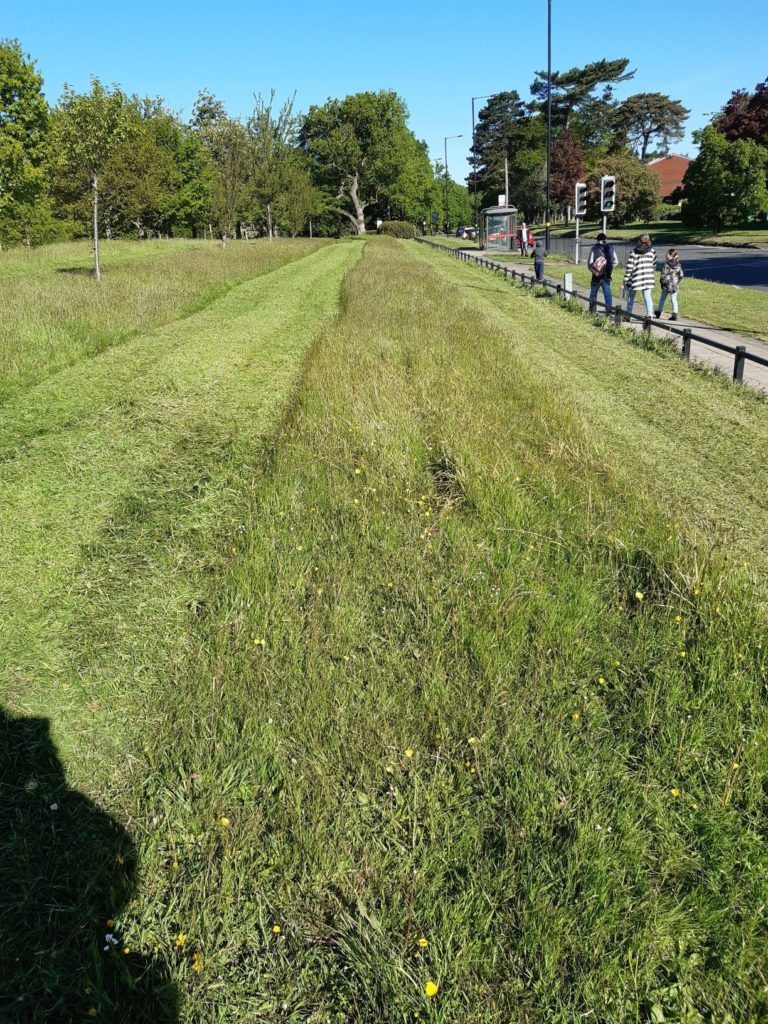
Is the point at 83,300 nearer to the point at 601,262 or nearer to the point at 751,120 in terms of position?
the point at 601,262

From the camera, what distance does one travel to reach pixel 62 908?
7.12 ft

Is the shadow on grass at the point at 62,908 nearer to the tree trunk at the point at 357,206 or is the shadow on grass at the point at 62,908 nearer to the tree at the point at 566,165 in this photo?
the tree at the point at 566,165

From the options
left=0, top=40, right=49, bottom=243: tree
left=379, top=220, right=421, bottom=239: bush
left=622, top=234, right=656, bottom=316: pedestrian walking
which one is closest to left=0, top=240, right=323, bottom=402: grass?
left=0, top=40, right=49, bottom=243: tree

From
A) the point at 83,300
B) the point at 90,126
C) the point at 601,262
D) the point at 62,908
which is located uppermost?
the point at 90,126

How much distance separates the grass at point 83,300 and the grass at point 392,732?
4923 millimetres

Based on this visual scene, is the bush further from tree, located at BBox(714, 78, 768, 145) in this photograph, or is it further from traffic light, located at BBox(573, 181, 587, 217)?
traffic light, located at BBox(573, 181, 587, 217)

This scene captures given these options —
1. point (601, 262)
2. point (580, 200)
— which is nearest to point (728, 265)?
point (580, 200)

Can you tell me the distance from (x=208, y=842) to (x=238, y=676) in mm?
888

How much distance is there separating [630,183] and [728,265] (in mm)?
29759

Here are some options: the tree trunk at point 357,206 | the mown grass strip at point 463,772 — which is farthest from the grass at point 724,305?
the tree trunk at point 357,206

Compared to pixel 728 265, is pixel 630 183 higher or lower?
higher

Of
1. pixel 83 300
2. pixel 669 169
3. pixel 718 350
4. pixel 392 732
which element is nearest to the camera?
pixel 392 732

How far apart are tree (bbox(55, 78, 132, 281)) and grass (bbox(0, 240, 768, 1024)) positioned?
1711 cm

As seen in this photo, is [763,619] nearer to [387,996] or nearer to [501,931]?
[501,931]
